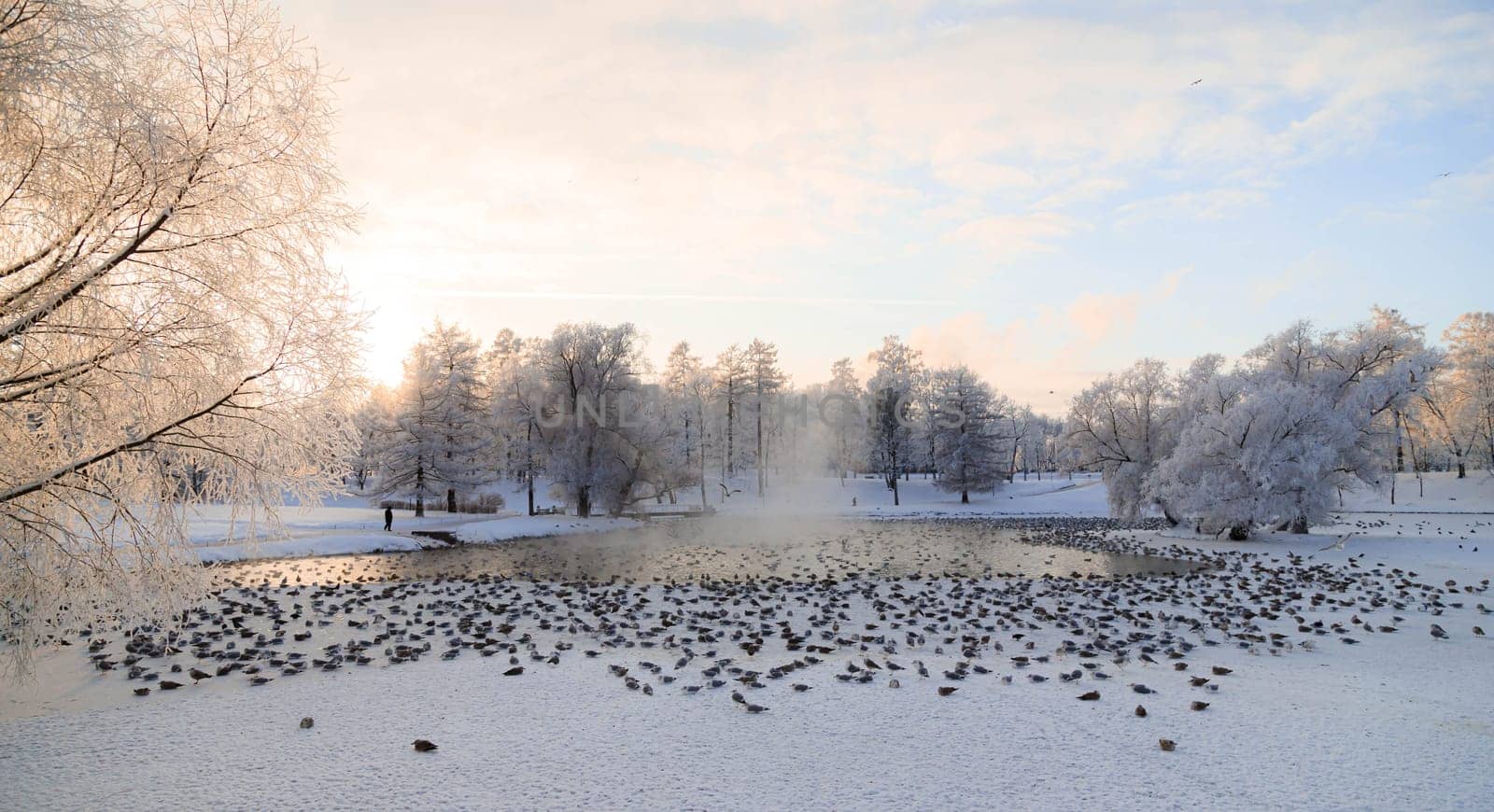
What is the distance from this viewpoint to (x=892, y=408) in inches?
2467

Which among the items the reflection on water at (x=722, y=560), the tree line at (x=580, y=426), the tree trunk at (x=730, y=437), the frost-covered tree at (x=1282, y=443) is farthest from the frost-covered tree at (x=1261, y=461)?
the tree trunk at (x=730, y=437)

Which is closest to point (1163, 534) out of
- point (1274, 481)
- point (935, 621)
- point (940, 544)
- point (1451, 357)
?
point (1274, 481)

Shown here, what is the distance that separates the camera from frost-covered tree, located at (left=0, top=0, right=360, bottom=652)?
588 cm

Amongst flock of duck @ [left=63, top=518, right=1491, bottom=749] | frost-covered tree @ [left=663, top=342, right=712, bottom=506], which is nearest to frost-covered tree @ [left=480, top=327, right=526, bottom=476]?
frost-covered tree @ [left=663, top=342, right=712, bottom=506]

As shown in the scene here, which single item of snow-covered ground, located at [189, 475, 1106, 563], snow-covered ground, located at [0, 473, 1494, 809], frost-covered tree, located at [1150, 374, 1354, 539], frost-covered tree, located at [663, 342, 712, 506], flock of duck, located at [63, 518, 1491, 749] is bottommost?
snow-covered ground, located at [189, 475, 1106, 563]

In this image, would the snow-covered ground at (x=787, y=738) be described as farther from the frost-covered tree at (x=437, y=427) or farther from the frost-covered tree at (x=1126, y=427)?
the frost-covered tree at (x=437, y=427)

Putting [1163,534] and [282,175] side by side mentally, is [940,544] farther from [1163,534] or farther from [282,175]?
[282,175]

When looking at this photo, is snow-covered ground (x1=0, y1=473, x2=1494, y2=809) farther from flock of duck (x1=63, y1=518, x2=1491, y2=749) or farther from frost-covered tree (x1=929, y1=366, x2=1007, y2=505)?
frost-covered tree (x1=929, y1=366, x2=1007, y2=505)

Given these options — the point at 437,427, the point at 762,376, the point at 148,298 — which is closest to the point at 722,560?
the point at 148,298

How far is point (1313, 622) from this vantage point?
39.2 feet

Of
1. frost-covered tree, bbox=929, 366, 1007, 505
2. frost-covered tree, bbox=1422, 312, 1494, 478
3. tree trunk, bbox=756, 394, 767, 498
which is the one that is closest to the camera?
frost-covered tree, bbox=1422, 312, 1494, 478

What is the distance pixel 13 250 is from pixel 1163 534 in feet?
118

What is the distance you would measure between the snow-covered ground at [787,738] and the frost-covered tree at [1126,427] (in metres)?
24.9

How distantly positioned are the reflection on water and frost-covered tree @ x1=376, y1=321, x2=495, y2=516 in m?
13.5
